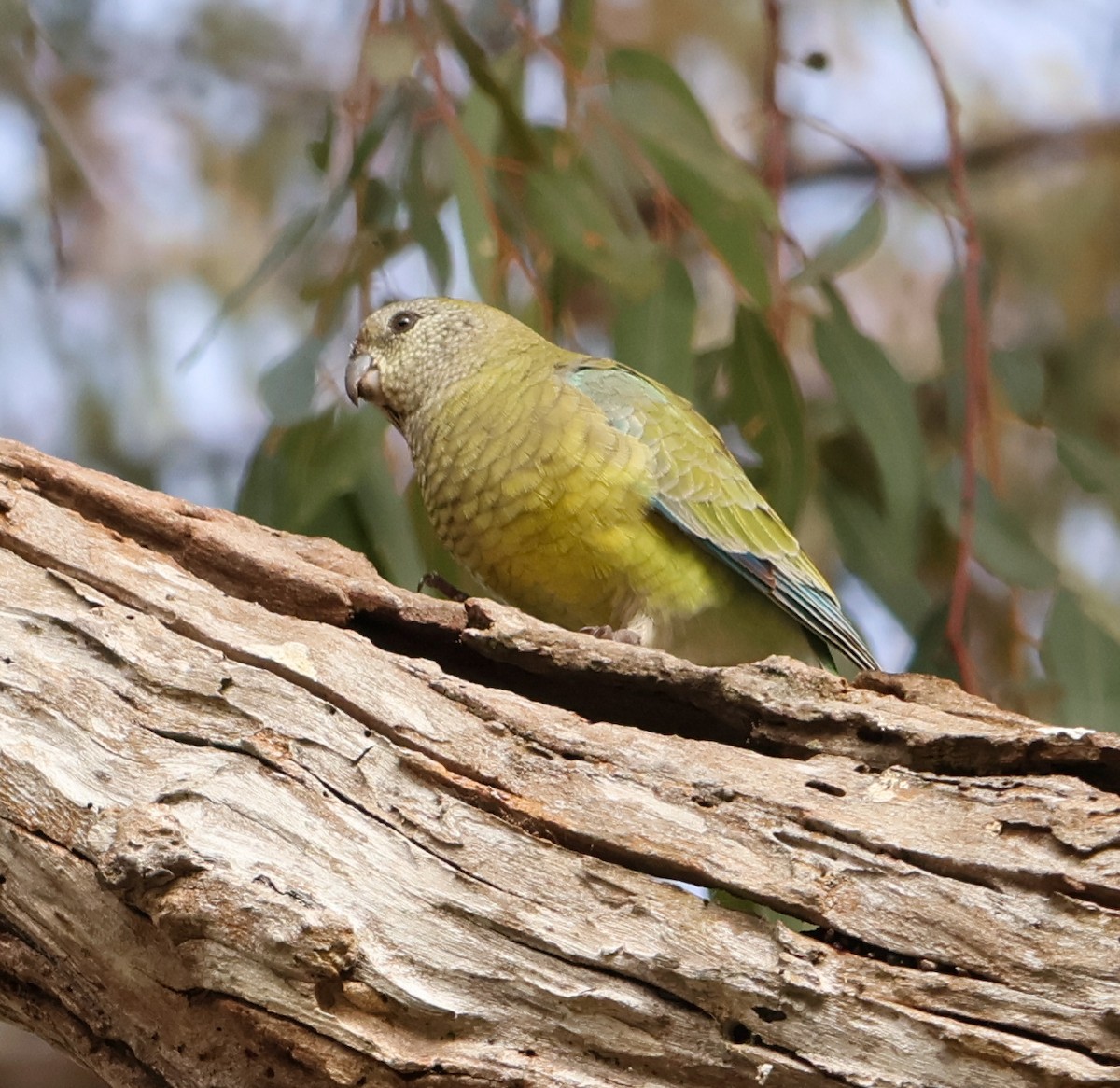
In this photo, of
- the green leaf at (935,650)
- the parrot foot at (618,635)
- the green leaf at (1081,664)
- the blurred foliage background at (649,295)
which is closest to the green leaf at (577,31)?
the blurred foliage background at (649,295)

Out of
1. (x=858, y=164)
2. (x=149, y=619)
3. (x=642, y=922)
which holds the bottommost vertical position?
(x=642, y=922)

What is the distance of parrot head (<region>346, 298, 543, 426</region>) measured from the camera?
11.0ft

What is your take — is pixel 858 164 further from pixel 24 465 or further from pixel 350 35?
pixel 24 465

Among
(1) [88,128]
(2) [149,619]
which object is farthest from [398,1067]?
(1) [88,128]

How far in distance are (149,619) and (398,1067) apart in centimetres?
76

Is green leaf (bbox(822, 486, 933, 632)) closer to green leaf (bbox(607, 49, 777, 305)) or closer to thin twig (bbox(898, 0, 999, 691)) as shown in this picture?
thin twig (bbox(898, 0, 999, 691))

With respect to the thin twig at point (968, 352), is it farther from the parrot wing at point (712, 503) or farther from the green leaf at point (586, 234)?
the green leaf at point (586, 234)

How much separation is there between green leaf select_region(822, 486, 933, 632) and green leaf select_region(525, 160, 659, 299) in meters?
0.90

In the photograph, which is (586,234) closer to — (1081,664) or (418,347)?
(418,347)

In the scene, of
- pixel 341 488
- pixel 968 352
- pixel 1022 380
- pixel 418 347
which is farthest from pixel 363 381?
pixel 1022 380

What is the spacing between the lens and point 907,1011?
69.1 inches

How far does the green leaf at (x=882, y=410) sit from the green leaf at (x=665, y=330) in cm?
40

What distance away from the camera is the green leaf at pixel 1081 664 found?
338cm

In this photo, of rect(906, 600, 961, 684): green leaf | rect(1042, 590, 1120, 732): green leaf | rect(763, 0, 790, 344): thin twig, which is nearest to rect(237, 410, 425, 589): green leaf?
rect(763, 0, 790, 344): thin twig
